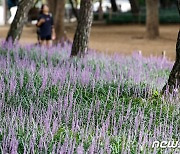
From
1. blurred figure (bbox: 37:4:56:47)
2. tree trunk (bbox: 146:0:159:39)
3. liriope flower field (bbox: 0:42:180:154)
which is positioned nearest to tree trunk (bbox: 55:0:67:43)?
blurred figure (bbox: 37:4:56:47)

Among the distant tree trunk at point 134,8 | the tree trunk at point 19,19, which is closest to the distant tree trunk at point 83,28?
the tree trunk at point 19,19

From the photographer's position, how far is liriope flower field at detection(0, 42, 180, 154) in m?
4.68

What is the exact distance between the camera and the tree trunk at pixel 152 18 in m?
23.6

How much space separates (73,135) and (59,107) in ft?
3.85

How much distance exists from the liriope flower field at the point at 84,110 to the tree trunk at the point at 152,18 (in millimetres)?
14520

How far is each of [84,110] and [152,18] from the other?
18.6 m

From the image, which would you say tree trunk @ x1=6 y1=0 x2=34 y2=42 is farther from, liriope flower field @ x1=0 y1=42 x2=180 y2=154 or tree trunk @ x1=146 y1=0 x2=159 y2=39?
tree trunk @ x1=146 y1=0 x2=159 y2=39

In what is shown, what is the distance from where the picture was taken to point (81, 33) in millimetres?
11070

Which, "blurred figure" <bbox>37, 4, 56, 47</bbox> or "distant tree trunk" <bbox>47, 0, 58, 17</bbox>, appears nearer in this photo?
"blurred figure" <bbox>37, 4, 56, 47</bbox>

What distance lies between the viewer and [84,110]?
606 centimetres

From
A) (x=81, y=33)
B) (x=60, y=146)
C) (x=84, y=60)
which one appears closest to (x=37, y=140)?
(x=60, y=146)

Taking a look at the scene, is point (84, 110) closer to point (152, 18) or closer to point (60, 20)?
point (60, 20)

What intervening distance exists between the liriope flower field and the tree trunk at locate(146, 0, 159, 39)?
47.6 feet

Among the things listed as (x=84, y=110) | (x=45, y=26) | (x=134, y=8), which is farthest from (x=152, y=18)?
(x=84, y=110)
